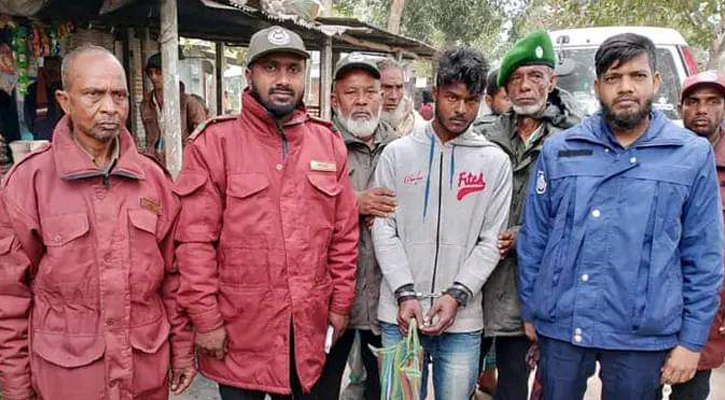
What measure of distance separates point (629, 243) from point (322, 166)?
1.23m

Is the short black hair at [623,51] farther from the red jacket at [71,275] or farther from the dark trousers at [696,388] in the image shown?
the red jacket at [71,275]

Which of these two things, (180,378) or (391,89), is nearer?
(180,378)

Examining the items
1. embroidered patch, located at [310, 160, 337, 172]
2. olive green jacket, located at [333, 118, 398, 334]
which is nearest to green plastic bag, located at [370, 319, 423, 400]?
olive green jacket, located at [333, 118, 398, 334]

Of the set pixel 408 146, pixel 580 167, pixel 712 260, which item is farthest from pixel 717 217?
pixel 408 146

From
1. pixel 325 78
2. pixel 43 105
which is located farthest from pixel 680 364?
pixel 325 78

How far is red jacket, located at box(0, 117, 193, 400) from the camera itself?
206 cm

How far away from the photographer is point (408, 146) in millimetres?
2664

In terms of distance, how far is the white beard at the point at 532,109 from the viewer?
279cm

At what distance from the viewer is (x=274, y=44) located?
7.67 feet

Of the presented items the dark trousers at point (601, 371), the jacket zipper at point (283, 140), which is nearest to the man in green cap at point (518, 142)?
the dark trousers at point (601, 371)

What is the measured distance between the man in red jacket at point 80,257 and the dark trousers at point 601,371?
1596 millimetres

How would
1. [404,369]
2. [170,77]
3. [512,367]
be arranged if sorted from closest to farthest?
[404,369] → [512,367] → [170,77]

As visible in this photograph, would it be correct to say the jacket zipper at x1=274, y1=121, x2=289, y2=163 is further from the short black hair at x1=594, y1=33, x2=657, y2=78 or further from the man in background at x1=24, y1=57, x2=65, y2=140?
the man in background at x1=24, y1=57, x2=65, y2=140

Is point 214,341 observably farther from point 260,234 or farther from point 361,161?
point 361,161
